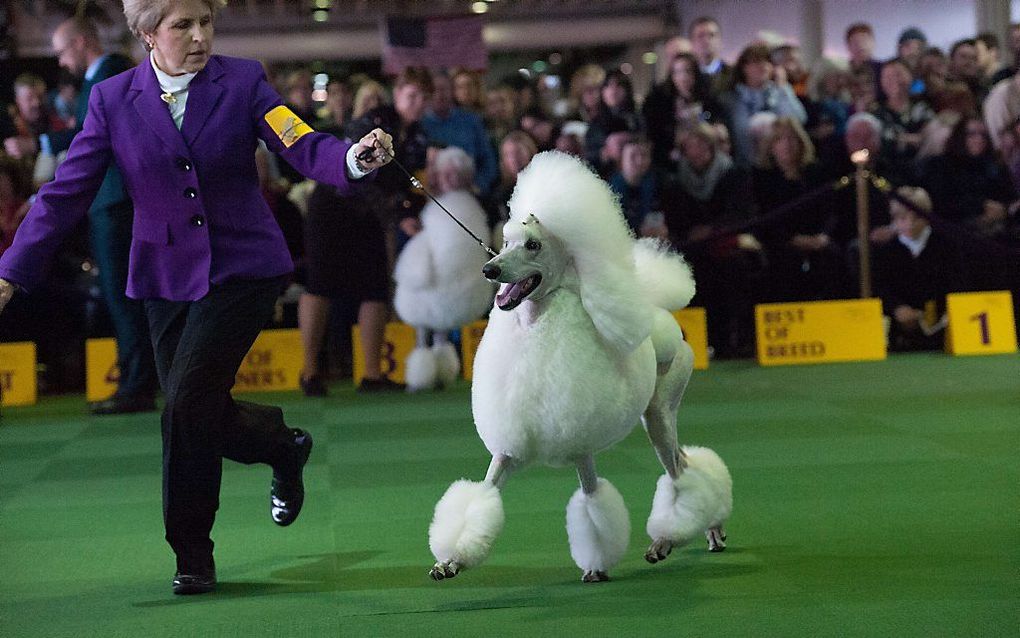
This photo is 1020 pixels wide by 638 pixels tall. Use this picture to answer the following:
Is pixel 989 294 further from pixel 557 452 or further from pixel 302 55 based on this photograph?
pixel 302 55

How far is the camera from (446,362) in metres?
9.61

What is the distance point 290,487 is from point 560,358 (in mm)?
1323

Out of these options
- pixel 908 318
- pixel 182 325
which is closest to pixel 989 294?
pixel 908 318

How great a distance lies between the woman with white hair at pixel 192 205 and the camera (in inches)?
162

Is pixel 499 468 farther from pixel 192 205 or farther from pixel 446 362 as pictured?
pixel 446 362

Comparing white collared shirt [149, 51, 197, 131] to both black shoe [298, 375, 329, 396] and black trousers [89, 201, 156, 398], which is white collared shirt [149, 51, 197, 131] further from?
black shoe [298, 375, 329, 396]

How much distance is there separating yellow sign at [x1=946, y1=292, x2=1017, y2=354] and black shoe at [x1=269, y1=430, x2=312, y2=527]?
24.1ft

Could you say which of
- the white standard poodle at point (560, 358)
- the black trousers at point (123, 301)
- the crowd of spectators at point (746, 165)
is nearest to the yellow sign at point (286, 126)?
the white standard poodle at point (560, 358)

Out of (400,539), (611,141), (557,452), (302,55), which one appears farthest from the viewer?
(302,55)

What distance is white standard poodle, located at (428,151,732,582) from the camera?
12.8 feet

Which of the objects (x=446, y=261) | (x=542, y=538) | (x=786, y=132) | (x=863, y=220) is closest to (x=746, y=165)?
(x=786, y=132)

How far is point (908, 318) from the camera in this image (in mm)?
11172

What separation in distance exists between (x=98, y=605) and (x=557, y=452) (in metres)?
1.46

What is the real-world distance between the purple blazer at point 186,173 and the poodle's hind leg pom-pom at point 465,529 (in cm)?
→ 96
